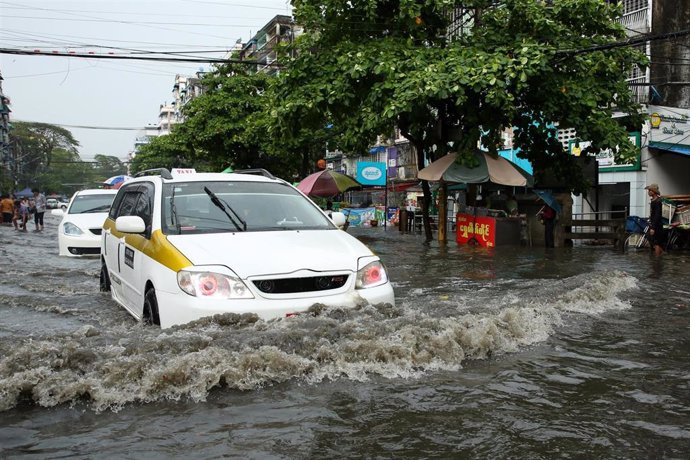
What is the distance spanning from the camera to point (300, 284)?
5.00 meters

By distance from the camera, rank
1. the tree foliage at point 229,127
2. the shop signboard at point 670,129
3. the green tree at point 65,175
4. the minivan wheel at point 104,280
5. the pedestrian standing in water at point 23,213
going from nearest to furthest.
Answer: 1. the minivan wheel at point 104,280
2. the shop signboard at point 670,129
3. the pedestrian standing in water at point 23,213
4. the tree foliage at point 229,127
5. the green tree at point 65,175

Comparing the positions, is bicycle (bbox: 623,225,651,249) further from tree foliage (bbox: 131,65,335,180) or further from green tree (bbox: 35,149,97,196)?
green tree (bbox: 35,149,97,196)

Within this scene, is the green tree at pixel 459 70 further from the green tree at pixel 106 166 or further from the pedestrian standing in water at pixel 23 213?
the green tree at pixel 106 166

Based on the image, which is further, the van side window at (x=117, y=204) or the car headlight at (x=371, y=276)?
the van side window at (x=117, y=204)

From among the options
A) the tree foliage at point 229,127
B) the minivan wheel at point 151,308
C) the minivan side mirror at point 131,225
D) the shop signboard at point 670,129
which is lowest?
the minivan wheel at point 151,308

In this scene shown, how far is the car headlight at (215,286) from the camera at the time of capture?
190 inches

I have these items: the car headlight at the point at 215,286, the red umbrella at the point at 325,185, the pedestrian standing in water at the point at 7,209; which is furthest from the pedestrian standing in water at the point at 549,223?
the pedestrian standing in water at the point at 7,209

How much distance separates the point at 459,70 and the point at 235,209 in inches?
338

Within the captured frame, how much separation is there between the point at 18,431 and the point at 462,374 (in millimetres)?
2698

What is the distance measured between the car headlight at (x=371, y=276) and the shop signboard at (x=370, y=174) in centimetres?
2483

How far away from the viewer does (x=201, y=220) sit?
590 cm

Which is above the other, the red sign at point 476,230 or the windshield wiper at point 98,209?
the windshield wiper at point 98,209

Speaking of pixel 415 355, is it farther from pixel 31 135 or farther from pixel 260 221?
pixel 31 135

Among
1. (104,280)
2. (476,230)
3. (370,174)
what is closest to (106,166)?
(370,174)
